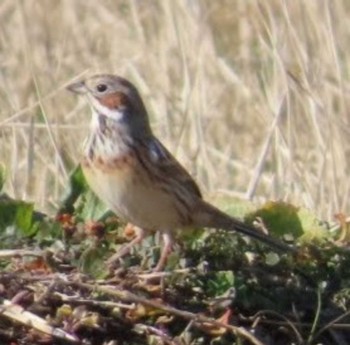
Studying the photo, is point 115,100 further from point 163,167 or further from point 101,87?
point 163,167

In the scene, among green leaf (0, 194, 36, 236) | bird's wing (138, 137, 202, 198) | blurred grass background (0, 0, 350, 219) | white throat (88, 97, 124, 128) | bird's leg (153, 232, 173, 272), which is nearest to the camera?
bird's leg (153, 232, 173, 272)

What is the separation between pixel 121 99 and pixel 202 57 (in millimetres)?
2167

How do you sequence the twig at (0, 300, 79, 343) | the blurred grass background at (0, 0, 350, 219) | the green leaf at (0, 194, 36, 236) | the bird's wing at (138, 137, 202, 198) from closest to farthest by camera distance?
the twig at (0, 300, 79, 343) → the green leaf at (0, 194, 36, 236) → the bird's wing at (138, 137, 202, 198) → the blurred grass background at (0, 0, 350, 219)

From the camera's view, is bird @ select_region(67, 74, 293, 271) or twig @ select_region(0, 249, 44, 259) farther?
bird @ select_region(67, 74, 293, 271)

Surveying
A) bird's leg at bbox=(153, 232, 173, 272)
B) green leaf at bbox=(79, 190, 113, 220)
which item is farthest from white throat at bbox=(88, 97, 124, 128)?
bird's leg at bbox=(153, 232, 173, 272)

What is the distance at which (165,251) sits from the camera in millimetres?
4523

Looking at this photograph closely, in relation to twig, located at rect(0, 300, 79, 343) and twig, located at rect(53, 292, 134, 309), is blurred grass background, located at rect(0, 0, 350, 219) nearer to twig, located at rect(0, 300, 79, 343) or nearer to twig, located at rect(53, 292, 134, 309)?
twig, located at rect(53, 292, 134, 309)

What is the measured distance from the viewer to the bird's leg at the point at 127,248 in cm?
442

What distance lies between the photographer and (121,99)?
17.0 ft

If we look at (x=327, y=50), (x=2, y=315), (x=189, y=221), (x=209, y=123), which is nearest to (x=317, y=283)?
(x=189, y=221)

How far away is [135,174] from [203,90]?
2062mm

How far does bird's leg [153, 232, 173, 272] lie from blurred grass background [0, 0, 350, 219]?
71cm

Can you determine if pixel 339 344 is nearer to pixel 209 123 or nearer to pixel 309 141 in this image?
pixel 309 141

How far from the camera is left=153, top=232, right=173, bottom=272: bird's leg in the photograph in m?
4.40
